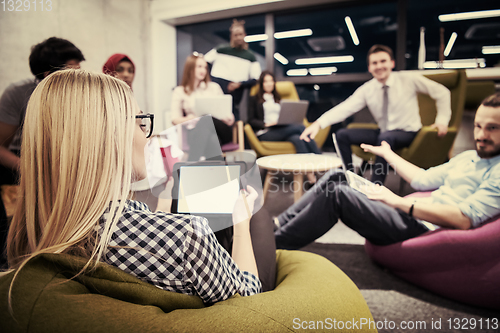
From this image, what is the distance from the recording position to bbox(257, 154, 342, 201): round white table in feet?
4.69

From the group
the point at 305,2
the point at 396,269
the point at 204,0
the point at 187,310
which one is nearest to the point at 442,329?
the point at 396,269

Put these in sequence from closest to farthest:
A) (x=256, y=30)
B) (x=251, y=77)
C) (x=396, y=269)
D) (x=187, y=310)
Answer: (x=187, y=310)
(x=396, y=269)
(x=251, y=77)
(x=256, y=30)

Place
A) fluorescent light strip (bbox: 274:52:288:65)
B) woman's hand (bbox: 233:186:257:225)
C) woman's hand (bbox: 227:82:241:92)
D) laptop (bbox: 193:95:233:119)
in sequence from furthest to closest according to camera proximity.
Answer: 1. fluorescent light strip (bbox: 274:52:288:65)
2. woman's hand (bbox: 227:82:241:92)
3. laptop (bbox: 193:95:233:119)
4. woman's hand (bbox: 233:186:257:225)

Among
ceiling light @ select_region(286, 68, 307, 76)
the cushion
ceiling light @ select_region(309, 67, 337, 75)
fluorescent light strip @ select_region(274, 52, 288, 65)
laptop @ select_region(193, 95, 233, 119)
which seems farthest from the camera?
fluorescent light strip @ select_region(274, 52, 288, 65)

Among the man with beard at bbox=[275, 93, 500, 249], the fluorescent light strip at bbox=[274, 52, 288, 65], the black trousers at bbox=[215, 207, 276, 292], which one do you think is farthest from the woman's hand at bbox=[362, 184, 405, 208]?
the fluorescent light strip at bbox=[274, 52, 288, 65]

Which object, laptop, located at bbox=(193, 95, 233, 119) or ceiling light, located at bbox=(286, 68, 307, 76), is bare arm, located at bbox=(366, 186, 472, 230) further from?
ceiling light, located at bbox=(286, 68, 307, 76)

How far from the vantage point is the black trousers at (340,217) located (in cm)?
121

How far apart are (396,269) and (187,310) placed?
118 centimetres

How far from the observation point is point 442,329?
103 cm

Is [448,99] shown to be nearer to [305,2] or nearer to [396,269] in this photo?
[396,269]

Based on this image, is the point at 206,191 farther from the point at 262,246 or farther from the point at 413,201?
the point at 413,201

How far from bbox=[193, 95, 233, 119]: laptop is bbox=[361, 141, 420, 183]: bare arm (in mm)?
1081

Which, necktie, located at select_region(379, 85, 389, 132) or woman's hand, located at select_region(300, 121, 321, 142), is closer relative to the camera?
necktie, located at select_region(379, 85, 389, 132)

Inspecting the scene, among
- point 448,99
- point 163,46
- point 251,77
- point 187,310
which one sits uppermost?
point 163,46
